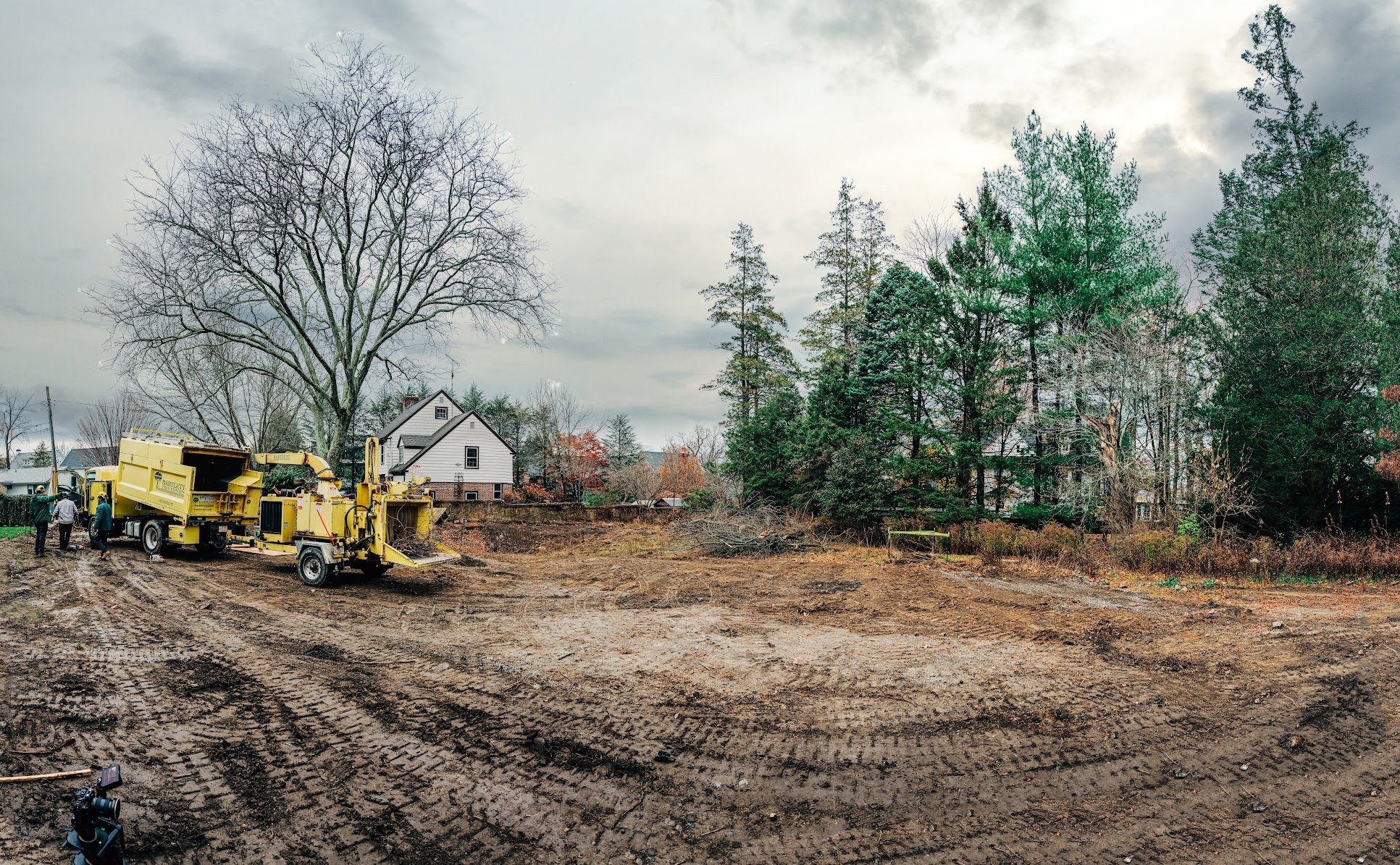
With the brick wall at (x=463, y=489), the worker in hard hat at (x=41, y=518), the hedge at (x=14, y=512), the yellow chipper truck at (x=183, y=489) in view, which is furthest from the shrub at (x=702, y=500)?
the hedge at (x=14, y=512)

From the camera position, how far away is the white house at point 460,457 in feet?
132

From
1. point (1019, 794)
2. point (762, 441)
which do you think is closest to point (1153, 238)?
point (762, 441)

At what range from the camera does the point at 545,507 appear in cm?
2561

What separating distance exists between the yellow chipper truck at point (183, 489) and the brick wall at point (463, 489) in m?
23.8

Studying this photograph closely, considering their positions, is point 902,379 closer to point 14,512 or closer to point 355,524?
point 355,524

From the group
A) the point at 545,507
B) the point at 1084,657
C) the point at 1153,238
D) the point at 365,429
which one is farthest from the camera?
the point at 365,429

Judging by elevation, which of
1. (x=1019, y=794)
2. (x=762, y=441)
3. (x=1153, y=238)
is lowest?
(x=1019, y=794)

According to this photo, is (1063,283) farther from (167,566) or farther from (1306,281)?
(167,566)

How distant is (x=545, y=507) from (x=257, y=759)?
21160 millimetres

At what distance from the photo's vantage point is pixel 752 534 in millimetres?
19109

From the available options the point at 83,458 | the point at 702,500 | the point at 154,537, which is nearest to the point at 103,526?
the point at 154,537

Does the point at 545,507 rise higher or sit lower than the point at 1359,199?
lower

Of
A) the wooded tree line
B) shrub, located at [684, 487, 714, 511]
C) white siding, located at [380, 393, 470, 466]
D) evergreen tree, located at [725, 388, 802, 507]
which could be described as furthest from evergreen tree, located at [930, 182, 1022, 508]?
white siding, located at [380, 393, 470, 466]

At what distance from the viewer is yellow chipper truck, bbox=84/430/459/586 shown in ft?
38.1
